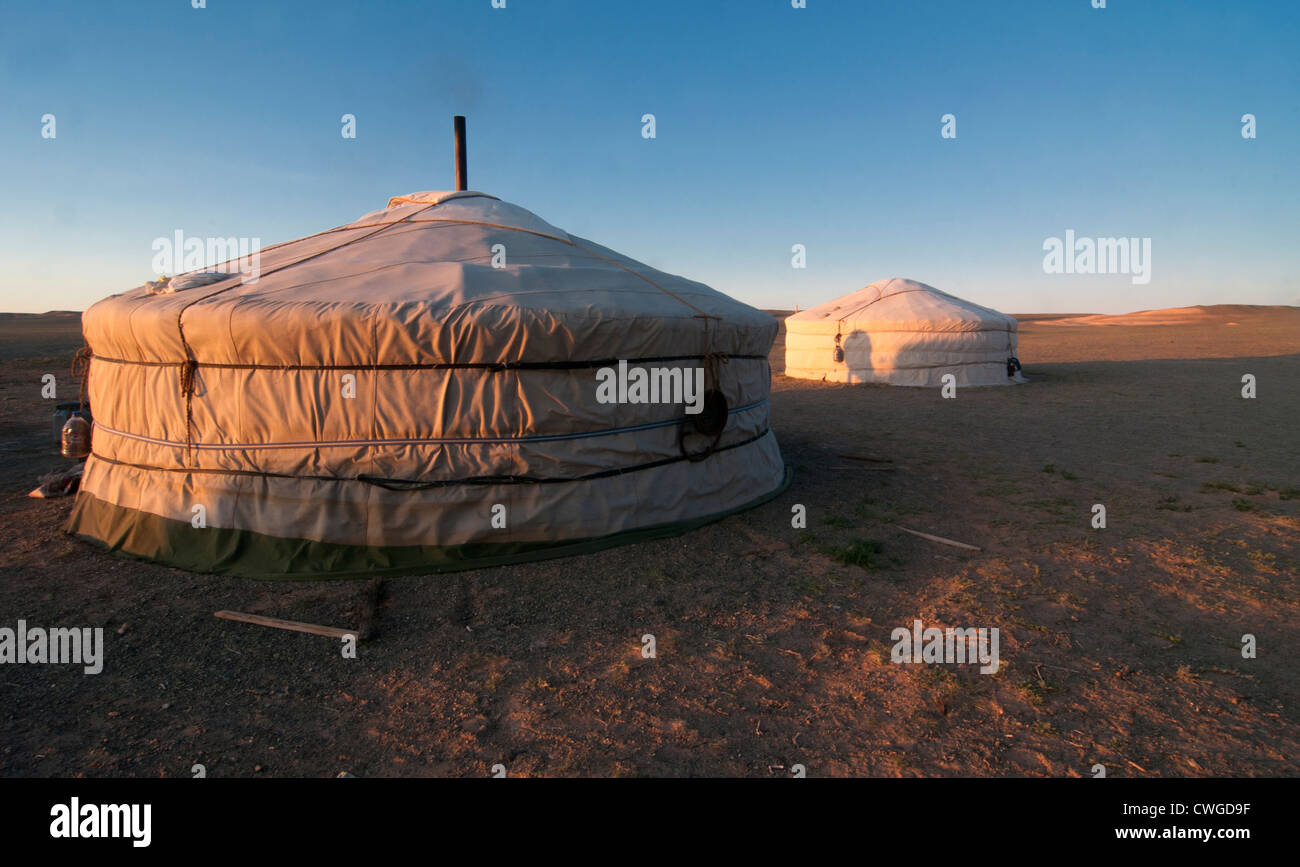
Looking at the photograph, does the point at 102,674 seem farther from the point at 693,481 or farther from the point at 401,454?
the point at 693,481

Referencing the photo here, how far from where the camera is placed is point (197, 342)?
391 cm

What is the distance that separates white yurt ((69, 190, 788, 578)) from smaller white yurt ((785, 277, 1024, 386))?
33.1ft

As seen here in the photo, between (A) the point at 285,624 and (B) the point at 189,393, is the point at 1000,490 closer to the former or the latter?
(A) the point at 285,624

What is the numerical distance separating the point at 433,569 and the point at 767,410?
2967 mm

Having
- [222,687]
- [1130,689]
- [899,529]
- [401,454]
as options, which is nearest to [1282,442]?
[899,529]

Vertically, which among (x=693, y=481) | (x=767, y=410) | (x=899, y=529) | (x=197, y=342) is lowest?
(x=899, y=529)

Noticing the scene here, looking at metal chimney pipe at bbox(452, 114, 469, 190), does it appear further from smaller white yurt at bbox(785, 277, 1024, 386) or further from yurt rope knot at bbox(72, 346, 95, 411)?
smaller white yurt at bbox(785, 277, 1024, 386)

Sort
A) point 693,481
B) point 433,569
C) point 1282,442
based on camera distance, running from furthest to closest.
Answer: point 1282,442
point 693,481
point 433,569

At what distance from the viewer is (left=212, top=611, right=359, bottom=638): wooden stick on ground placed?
3.07m

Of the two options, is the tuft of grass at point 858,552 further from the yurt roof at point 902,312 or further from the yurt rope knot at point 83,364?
the yurt roof at point 902,312

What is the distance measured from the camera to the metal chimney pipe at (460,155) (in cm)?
653

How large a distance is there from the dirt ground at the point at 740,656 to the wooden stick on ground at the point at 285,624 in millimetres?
62

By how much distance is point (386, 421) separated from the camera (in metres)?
3.80

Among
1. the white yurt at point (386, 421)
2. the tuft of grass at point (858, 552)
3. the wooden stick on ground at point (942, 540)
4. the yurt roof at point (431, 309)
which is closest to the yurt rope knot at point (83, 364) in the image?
the yurt roof at point (431, 309)
